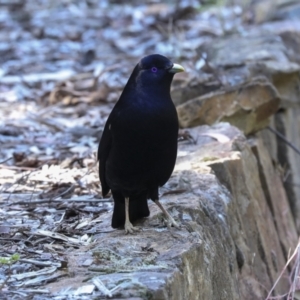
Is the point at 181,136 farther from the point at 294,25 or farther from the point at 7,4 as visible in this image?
the point at 7,4

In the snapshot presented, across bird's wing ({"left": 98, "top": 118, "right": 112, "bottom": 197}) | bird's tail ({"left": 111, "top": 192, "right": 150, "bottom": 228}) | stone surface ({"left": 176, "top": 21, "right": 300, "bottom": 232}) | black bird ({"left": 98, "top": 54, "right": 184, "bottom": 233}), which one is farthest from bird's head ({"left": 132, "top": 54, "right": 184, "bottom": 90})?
stone surface ({"left": 176, "top": 21, "right": 300, "bottom": 232})

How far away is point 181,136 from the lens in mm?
5438

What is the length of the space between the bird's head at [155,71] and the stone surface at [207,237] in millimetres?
650

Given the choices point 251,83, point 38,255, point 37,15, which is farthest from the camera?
point 37,15

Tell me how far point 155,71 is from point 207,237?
0.84 meters

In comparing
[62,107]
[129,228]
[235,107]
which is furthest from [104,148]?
[62,107]

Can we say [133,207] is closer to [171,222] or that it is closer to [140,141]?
[171,222]

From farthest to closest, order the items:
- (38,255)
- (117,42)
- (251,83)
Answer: (117,42) → (251,83) → (38,255)

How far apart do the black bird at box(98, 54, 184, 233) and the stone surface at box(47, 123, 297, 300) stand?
13 cm

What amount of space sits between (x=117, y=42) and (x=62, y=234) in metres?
8.27

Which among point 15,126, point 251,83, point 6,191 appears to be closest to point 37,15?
point 15,126

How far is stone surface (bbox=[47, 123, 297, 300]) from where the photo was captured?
9.33ft

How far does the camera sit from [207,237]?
367 cm

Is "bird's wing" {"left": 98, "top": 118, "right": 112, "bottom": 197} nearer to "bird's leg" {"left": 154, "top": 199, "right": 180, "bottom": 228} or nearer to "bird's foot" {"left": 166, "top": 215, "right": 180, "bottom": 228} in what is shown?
"bird's leg" {"left": 154, "top": 199, "right": 180, "bottom": 228}
